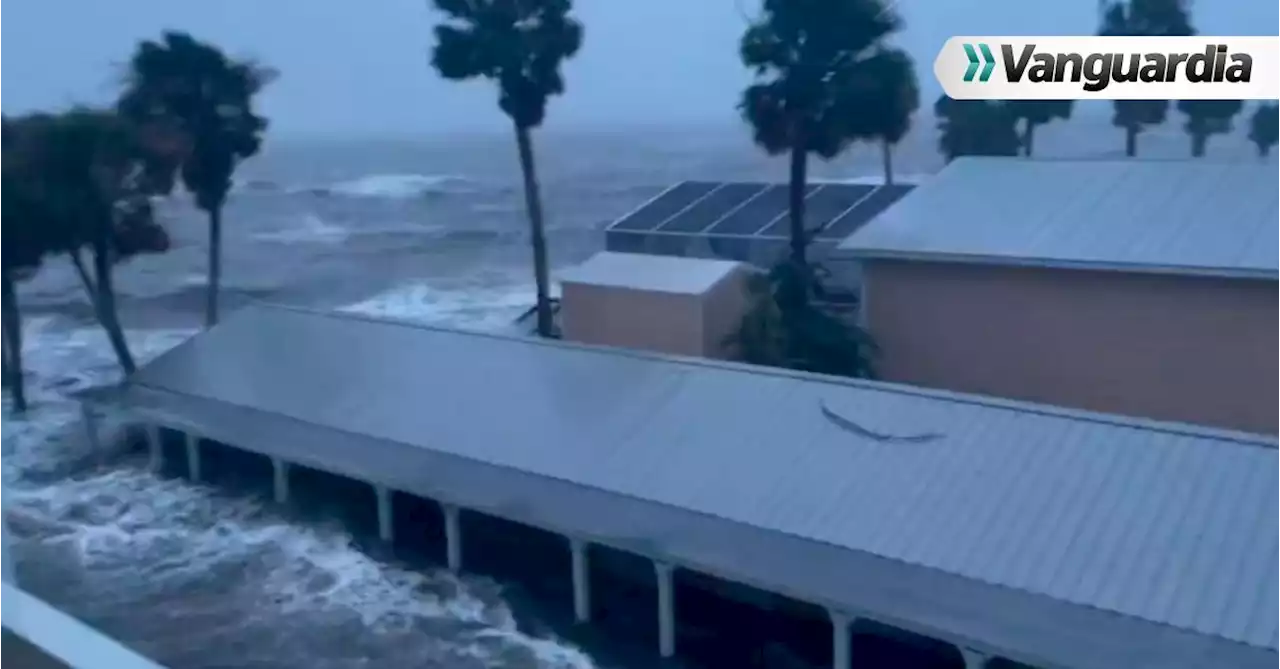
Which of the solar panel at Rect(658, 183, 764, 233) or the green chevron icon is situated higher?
the green chevron icon

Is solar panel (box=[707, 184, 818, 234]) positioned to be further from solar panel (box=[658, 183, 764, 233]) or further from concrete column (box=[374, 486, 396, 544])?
concrete column (box=[374, 486, 396, 544])

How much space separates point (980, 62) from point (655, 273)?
11.5ft

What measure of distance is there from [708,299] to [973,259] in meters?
2.34

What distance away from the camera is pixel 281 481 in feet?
29.6

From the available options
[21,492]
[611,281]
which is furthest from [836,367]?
[21,492]

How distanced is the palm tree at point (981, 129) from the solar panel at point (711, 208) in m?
4.59

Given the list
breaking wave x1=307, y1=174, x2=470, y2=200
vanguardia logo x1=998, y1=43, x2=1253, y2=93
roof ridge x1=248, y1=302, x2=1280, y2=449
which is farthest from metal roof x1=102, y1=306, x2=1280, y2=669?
breaking wave x1=307, y1=174, x2=470, y2=200

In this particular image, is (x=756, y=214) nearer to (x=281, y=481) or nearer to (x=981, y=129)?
(x=981, y=129)

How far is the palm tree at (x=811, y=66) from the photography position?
39.0ft

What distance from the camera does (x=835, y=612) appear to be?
570 centimetres

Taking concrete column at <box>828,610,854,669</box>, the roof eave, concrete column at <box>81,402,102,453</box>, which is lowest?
concrete column at <box>81,402,102,453</box>

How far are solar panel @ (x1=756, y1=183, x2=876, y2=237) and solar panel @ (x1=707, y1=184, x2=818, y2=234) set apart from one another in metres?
0.15

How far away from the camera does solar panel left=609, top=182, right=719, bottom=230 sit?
1473cm

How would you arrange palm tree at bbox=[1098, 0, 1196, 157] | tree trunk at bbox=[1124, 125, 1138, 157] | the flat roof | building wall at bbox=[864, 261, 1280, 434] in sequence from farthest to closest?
tree trunk at bbox=[1124, 125, 1138, 157], palm tree at bbox=[1098, 0, 1196, 157], the flat roof, building wall at bbox=[864, 261, 1280, 434]
